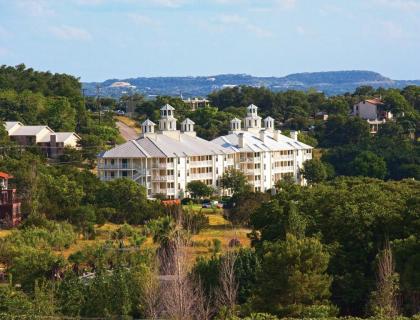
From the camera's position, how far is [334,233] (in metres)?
40.8

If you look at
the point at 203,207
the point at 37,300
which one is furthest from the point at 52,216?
the point at 37,300

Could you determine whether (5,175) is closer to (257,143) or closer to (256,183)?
(256,183)

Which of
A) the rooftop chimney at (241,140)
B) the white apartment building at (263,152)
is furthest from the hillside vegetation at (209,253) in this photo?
the rooftop chimney at (241,140)

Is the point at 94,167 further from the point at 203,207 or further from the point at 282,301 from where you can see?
the point at 282,301

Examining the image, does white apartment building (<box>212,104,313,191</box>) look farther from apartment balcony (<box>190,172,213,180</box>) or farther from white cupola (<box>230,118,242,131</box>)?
apartment balcony (<box>190,172,213,180</box>)

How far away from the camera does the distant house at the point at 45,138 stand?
279 feet

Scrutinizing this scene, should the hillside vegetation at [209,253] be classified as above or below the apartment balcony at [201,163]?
below

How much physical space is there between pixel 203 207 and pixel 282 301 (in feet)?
120

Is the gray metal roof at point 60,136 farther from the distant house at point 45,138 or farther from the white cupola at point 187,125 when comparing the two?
the white cupola at point 187,125

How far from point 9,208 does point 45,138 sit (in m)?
26.9

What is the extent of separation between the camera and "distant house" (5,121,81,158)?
8512cm

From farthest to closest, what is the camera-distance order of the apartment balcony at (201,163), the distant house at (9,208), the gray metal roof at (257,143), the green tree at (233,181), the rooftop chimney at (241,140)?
1. the rooftop chimney at (241,140)
2. the gray metal roof at (257,143)
3. the apartment balcony at (201,163)
4. the green tree at (233,181)
5. the distant house at (9,208)

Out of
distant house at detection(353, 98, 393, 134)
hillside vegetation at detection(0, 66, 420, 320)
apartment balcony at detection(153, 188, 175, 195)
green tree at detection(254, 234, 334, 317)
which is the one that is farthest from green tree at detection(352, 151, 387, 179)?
green tree at detection(254, 234, 334, 317)

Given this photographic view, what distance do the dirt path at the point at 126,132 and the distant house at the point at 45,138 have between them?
36.4 ft
